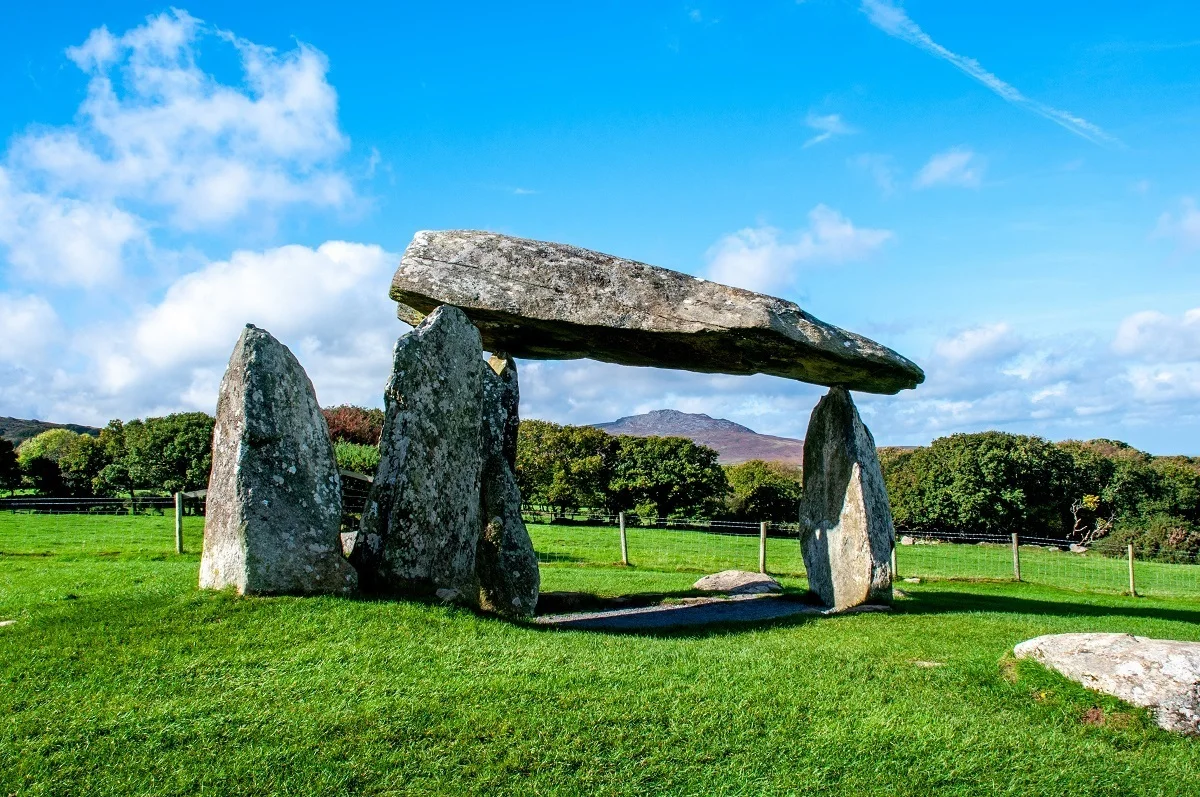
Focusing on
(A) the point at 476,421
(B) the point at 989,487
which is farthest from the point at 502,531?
(B) the point at 989,487

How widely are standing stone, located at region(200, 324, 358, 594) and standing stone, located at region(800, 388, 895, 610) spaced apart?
29.0ft

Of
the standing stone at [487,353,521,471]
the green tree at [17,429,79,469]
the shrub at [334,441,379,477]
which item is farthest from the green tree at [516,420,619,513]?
the green tree at [17,429,79,469]

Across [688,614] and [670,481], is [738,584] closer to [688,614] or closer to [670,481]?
[688,614]

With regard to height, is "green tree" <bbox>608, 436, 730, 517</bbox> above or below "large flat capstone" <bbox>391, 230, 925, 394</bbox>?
below

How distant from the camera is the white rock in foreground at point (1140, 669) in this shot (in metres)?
8.33

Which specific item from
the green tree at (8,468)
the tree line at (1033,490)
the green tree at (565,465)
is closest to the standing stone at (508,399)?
the green tree at (565,465)

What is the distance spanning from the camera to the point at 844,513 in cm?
1538

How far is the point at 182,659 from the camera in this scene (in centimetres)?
820

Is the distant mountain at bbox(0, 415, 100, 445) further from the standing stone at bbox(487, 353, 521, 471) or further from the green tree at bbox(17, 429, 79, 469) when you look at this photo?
the standing stone at bbox(487, 353, 521, 471)

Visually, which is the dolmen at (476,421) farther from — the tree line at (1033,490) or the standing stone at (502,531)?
the tree line at (1033,490)

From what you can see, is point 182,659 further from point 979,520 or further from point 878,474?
point 979,520

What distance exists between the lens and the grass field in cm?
643

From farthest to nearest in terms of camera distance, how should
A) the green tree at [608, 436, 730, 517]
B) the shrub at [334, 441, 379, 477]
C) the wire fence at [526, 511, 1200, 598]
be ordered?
1. the green tree at [608, 436, 730, 517]
2. the shrub at [334, 441, 379, 477]
3. the wire fence at [526, 511, 1200, 598]

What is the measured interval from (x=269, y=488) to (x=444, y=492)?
2.32 m
